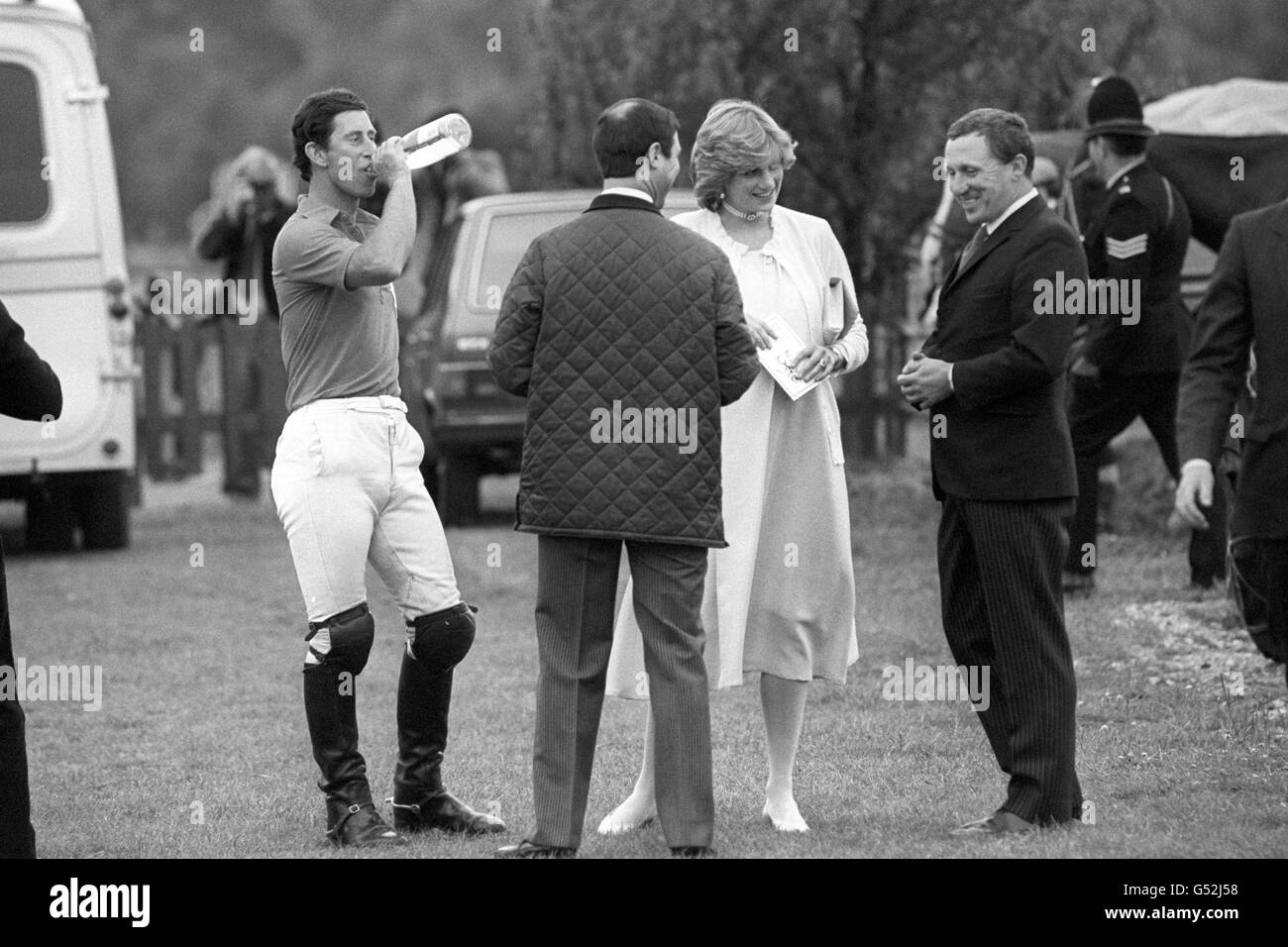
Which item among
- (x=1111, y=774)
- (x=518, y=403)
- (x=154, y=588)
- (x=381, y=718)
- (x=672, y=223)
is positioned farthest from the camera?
(x=518, y=403)

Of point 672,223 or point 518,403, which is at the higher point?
point 672,223

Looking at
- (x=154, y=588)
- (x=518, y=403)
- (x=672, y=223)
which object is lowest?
(x=154, y=588)

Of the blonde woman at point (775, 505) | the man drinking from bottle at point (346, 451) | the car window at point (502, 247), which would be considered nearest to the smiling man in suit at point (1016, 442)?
the blonde woman at point (775, 505)

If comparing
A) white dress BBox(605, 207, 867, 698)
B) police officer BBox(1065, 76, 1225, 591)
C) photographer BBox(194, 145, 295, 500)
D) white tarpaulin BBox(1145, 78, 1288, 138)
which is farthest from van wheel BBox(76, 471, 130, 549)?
white dress BBox(605, 207, 867, 698)

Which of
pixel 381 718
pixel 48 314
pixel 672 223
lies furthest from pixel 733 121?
pixel 48 314

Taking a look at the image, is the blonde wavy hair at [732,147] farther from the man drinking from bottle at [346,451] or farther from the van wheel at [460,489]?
the van wheel at [460,489]

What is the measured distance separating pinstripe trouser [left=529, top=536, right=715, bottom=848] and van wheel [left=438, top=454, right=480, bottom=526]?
789 cm

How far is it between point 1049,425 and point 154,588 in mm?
7078

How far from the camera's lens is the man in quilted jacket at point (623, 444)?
5363 millimetres

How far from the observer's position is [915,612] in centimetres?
983

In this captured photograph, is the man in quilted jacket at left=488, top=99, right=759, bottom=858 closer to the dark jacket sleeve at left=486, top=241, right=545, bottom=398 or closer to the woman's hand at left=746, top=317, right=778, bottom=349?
the dark jacket sleeve at left=486, top=241, right=545, bottom=398

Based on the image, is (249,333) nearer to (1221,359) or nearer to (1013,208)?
(1013,208)

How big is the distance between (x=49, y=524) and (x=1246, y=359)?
996 cm
